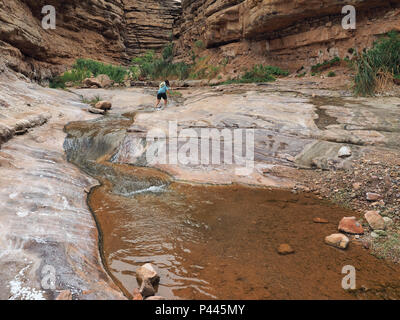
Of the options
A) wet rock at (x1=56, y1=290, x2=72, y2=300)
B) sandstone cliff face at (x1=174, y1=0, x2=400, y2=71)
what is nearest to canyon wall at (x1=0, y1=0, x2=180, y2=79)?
sandstone cliff face at (x1=174, y1=0, x2=400, y2=71)

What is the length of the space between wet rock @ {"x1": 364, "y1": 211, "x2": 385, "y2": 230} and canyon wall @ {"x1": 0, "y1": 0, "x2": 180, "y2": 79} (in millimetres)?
11652

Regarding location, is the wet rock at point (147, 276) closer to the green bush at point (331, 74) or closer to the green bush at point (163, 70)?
the green bush at point (331, 74)

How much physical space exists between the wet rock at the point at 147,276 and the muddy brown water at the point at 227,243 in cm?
8

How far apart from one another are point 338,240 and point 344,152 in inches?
88.2

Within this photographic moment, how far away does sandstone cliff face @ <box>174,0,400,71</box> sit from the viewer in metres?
9.11

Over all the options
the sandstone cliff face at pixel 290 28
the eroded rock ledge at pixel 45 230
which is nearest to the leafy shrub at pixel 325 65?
the sandstone cliff face at pixel 290 28

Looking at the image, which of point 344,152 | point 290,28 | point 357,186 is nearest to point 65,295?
point 357,186

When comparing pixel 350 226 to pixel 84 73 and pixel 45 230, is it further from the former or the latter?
pixel 84 73

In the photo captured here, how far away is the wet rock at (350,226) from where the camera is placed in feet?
9.21

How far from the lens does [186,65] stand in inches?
625

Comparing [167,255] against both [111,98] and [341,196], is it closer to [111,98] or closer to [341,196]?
[341,196]

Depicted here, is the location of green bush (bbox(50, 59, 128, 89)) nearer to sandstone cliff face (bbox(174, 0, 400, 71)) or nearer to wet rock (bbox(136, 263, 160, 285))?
sandstone cliff face (bbox(174, 0, 400, 71))

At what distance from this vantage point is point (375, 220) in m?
2.88
